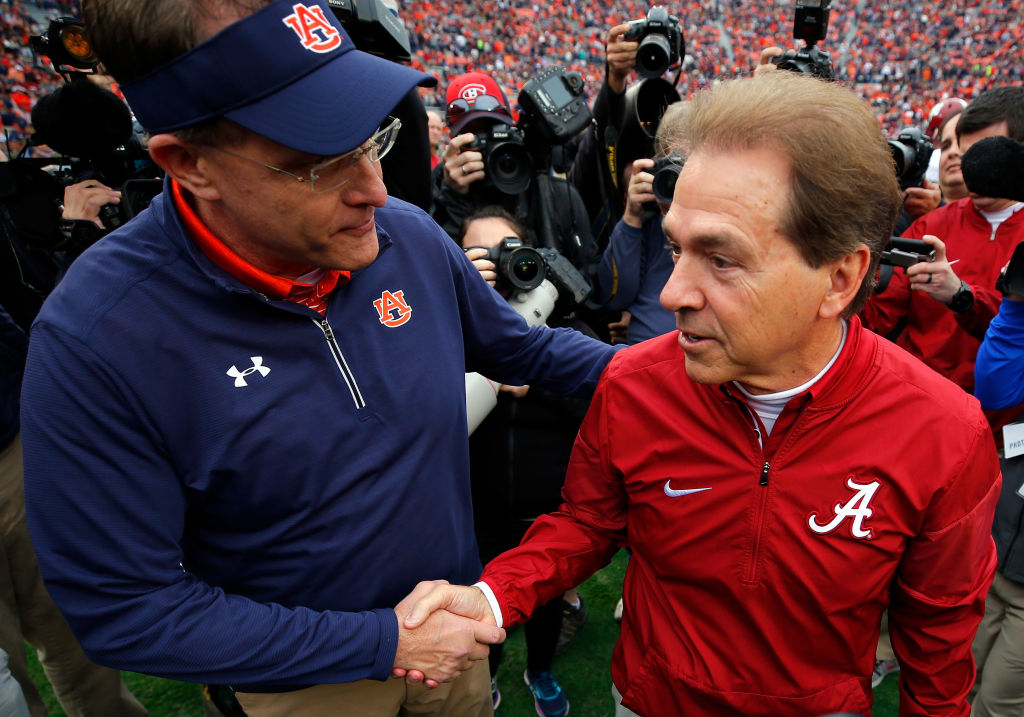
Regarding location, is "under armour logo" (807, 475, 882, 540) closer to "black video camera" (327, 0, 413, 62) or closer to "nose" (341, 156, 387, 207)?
"nose" (341, 156, 387, 207)

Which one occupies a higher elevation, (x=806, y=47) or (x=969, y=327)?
(x=806, y=47)

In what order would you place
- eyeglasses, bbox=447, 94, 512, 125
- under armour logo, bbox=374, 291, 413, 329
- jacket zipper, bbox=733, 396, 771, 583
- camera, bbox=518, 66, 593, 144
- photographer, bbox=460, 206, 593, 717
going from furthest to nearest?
1. eyeglasses, bbox=447, 94, 512, 125
2. camera, bbox=518, 66, 593, 144
3. photographer, bbox=460, 206, 593, 717
4. under armour logo, bbox=374, 291, 413, 329
5. jacket zipper, bbox=733, 396, 771, 583

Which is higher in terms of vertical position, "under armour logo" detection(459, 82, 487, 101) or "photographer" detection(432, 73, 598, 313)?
"under armour logo" detection(459, 82, 487, 101)

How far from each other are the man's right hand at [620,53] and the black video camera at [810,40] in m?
0.72

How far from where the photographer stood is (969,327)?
253 cm

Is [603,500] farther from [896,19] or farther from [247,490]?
[896,19]

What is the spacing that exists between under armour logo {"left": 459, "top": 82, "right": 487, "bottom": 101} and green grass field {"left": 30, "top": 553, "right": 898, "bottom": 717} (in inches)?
113

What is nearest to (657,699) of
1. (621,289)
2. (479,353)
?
(479,353)

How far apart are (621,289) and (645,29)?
1367 millimetres

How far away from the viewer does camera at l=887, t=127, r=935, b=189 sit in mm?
2781

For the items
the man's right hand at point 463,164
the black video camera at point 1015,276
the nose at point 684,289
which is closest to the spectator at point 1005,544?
the black video camera at point 1015,276

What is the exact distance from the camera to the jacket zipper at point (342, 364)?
1332mm

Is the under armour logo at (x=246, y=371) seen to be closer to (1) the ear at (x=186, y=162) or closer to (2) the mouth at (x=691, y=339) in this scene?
(1) the ear at (x=186, y=162)

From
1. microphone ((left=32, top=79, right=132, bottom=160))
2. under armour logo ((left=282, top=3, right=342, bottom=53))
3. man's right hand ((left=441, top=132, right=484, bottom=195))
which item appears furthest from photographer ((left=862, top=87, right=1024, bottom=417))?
microphone ((left=32, top=79, right=132, bottom=160))
